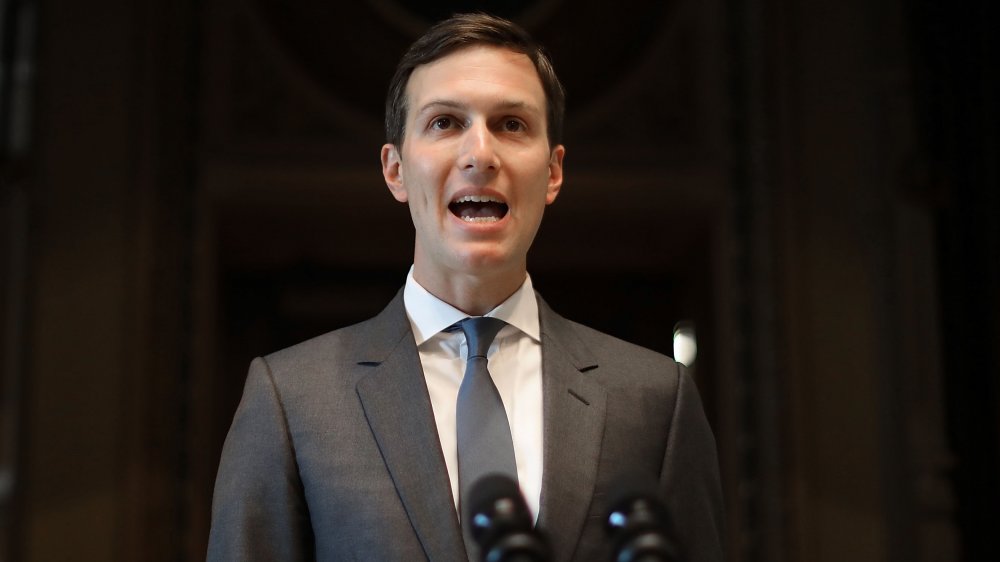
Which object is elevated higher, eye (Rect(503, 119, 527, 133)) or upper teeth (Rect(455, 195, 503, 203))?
eye (Rect(503, 119, 527, 133))

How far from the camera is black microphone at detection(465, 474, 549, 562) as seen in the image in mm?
961

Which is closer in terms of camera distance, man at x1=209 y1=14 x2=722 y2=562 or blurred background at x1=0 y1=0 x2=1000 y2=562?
man at x1=209 y1=14 x2=722 y2=562

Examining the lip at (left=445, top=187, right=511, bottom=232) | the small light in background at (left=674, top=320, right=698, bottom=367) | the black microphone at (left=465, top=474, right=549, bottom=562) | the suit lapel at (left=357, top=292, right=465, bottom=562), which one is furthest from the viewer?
the small light in background at (left=674, top=320, right=698, bottom=367)

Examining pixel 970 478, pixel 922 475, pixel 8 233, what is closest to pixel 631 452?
pixel 970 478

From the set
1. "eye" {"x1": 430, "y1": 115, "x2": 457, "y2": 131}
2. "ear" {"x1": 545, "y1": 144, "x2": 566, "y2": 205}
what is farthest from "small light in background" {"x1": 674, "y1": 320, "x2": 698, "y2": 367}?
"eye" {"x1": 430, "y1": 115, "x2": 457, "y2": 131}

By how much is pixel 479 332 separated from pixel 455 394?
0.30 ft

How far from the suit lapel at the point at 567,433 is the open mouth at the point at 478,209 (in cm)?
21

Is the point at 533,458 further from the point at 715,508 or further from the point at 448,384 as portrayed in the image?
the point at 715,508

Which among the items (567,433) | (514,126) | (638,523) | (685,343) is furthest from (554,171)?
(685,343)

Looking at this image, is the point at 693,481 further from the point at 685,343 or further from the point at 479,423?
the point at 685,343

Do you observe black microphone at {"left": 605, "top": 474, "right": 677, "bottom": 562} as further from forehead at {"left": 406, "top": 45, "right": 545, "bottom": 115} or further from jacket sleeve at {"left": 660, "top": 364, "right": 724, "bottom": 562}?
forehead at {"left": 406, "top": 45, "right": 545, "bottom": 115}

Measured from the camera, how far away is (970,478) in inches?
177

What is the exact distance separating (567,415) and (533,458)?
0.08 metres

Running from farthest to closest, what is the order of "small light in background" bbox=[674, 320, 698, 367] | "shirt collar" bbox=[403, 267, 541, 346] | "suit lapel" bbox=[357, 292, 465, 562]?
"small light in background" bbox=[674, 320, 698, 367] < "shirt collar" bbox=[403, 267, 541, 346] < "suit lapel" bbox=[357, 292, 465, 562]
